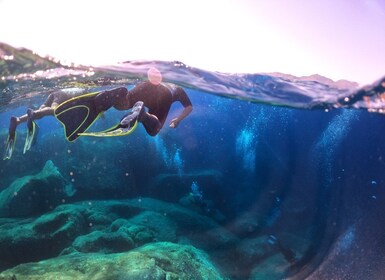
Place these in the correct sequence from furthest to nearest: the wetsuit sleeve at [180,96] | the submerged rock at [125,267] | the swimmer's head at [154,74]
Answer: the swimmer's head at [154,74]
the wetsuit sleeve at [180,96]
the submerged rock at [125,267]

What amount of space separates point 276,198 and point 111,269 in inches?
522

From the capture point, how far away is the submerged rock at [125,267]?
7105 mm

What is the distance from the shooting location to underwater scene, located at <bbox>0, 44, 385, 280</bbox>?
33.3 feet

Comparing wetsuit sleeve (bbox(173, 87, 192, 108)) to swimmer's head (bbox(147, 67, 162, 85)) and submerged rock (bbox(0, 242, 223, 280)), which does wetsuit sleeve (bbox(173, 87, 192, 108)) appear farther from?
swimmer's head (bbox(147, 67, 162, 85))

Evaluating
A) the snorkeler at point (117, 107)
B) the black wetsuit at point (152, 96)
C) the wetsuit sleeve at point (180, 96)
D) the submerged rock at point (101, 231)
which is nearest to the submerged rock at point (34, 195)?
the submerged rock at point (101, 231)

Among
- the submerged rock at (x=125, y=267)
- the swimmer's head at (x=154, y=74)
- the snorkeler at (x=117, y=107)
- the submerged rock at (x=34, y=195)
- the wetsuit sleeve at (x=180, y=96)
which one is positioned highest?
the swimmer's head at (x=154, y=74)

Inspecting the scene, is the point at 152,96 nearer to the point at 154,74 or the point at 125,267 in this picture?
the point at 125,267

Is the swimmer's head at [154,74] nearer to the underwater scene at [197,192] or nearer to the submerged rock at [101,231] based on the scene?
the underwater scene at [197,192]

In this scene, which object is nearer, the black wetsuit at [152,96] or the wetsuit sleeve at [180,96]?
the black wetsuit at [152,96]

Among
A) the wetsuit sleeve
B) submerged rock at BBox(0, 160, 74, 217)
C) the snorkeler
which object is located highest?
the wetsuit sleeve

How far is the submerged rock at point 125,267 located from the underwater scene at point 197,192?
5cm

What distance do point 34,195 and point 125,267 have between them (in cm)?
942

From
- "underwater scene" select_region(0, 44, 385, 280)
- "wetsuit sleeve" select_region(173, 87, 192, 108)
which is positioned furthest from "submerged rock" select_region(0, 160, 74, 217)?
"wetsuit sleeve" select_region(173, 87, 192, 108)

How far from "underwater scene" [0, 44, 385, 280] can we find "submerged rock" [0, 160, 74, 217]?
0.07 metres
